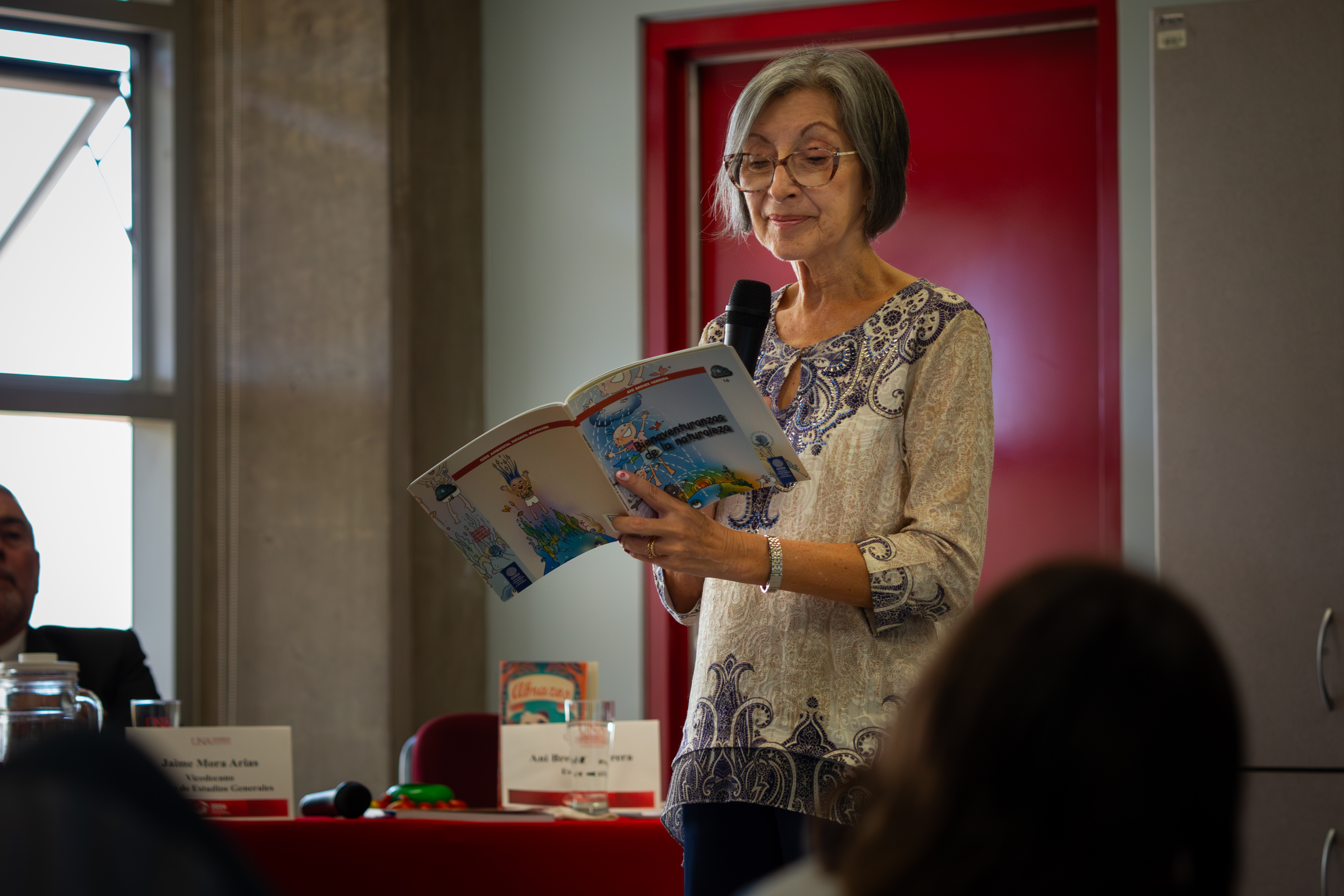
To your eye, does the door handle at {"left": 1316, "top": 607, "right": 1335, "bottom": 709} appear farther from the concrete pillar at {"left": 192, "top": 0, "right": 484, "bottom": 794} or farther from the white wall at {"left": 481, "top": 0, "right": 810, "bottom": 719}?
the concrete pillar at {"left": 192, "top": 0, "right": 484, "bottom": 794}

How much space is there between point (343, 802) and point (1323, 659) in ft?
6.27

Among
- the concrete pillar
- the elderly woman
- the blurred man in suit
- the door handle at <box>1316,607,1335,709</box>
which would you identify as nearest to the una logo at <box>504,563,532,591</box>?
the elderly woman

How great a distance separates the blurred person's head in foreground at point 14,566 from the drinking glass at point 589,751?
1.13 meters

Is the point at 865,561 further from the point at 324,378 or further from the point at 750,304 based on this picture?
the point at 324,378

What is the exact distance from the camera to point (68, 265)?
11.7 ft

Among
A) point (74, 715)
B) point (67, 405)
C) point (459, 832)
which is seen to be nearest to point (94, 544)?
point (67, 405)

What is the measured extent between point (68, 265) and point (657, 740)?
2.45m

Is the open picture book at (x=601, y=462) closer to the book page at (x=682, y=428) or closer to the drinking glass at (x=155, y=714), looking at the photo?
the book page at (x=682, y=428)

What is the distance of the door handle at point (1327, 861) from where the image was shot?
8.06 ft

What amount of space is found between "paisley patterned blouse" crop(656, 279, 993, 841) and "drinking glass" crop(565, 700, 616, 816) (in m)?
0.79

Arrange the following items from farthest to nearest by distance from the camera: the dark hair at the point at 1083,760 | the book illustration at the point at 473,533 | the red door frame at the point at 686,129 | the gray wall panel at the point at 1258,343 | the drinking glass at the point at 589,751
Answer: the red door frame at the point at 686,129 → the gray wall panel at the point at 1258,343 → the drinking glass at the point at 589,751 → the book illustration at the point at 473,533 → the dark hair at the point at 1083,760

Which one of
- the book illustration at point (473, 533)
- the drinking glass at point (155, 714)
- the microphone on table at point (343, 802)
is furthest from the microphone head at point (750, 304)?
the drinking glass at point (155, 714)

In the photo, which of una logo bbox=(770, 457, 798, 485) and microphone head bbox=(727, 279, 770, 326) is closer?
una logo bbox=(770, 457, 798, 485)

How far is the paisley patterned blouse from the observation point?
1.23 metres
